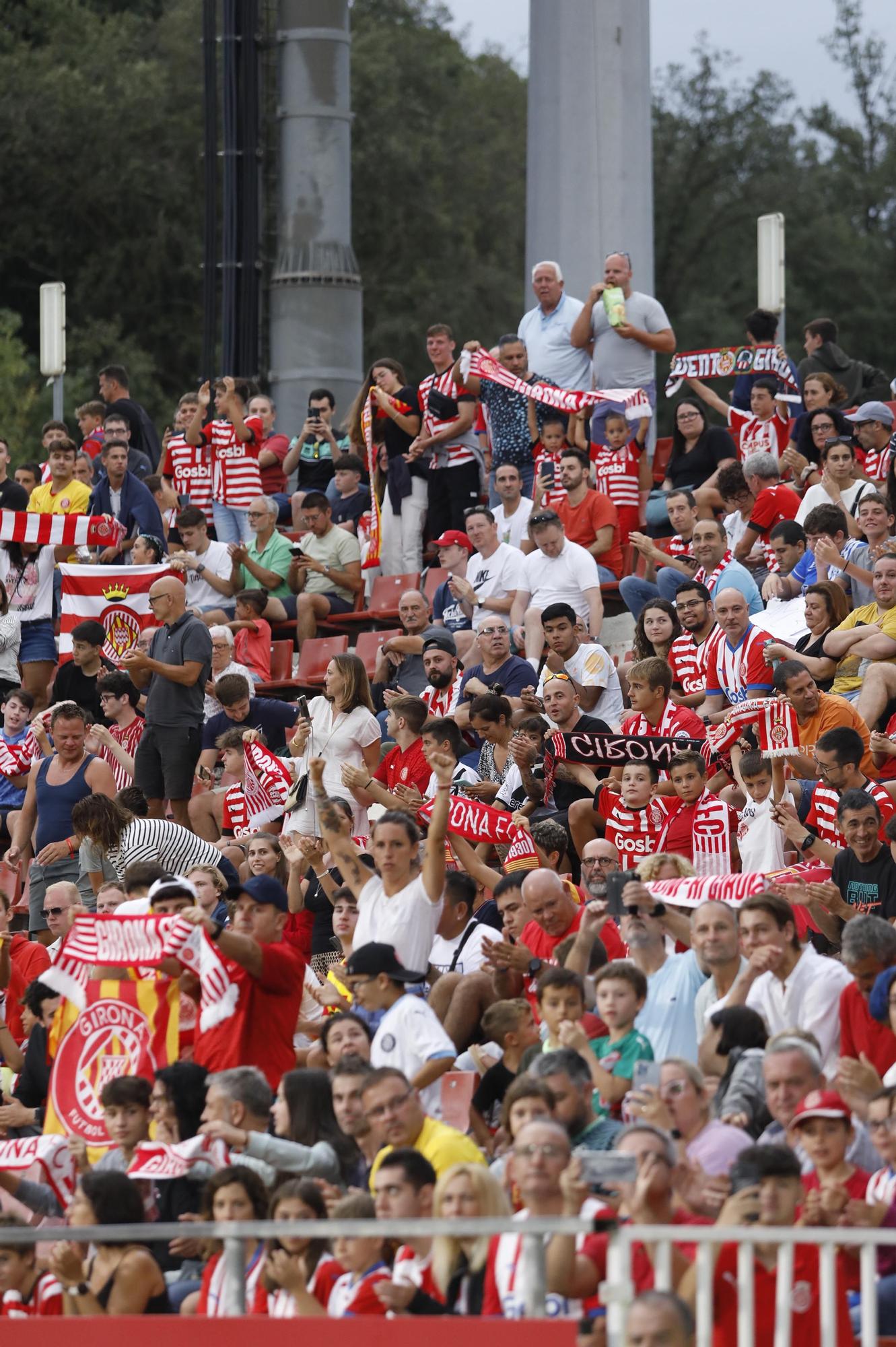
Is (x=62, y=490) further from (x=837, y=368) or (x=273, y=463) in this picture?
(x=837, y=368)

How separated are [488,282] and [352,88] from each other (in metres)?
4.31

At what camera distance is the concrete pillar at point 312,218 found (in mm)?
24500

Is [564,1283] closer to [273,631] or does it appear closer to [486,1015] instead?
[486,1015]

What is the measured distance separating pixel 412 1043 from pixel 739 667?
15.1ft

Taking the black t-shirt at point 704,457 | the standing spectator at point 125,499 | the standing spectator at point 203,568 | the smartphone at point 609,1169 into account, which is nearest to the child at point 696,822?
the smartphone at point 609,1169

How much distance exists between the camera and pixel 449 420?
56.7 ft

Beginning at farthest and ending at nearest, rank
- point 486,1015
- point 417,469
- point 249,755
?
point 417,469 < point 249,755 < point 486,1015

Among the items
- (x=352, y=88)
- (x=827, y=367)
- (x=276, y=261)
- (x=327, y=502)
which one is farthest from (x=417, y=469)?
(x=352, y=88)

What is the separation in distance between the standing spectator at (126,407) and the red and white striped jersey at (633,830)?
29.1 ft

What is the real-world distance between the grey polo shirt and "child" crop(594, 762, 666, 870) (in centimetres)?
385

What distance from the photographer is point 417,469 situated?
57.5 feet

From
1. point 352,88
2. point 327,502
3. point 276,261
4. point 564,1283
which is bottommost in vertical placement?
point 564,1283

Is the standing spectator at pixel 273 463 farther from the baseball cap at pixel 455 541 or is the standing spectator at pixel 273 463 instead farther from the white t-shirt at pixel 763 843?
the white t-shirt at pixel 763 843

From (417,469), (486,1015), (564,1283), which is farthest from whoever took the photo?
(417,469)
